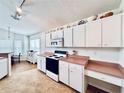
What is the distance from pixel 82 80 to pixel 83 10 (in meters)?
1.95

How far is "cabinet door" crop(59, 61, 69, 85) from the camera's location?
9.16 feet

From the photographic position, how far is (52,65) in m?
3.48

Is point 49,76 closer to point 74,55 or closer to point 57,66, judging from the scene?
point 57,66

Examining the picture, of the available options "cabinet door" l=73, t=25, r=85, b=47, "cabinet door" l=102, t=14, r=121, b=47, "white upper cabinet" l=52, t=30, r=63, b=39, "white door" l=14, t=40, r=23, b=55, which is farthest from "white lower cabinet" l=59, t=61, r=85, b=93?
"white door" l=14, t=40, r=23, b=55

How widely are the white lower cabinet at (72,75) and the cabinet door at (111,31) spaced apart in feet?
3.05

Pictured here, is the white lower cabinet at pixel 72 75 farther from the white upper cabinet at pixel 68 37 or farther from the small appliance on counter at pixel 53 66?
the white upper cabinet at pixel 68 37

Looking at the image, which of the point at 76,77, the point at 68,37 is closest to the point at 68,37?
Answer: the point at 68,37

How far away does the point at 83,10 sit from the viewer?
253cm

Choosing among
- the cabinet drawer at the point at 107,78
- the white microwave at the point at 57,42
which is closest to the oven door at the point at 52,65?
the white microwave at the point at 57,42

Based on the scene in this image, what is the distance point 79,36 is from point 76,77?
124cm

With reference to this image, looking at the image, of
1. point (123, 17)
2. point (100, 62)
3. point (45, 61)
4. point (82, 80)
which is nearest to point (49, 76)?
point (45, 61)

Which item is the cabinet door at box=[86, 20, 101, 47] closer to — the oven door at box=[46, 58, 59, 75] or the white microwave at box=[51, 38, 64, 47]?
the white microwave at box=[51, 38, 64, 47]

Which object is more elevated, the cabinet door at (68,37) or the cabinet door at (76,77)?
the cabinet door at (68,37)

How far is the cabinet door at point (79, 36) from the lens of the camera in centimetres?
264
